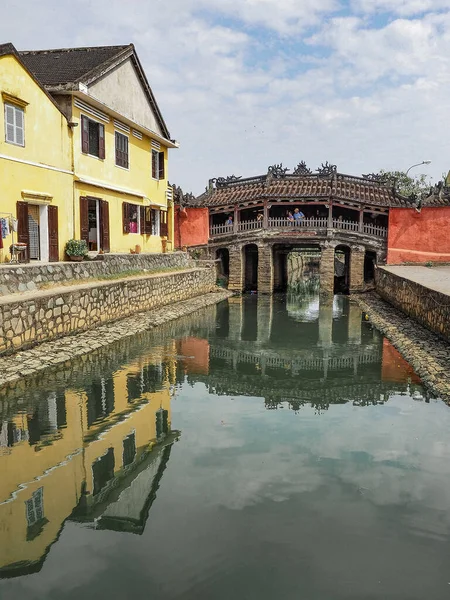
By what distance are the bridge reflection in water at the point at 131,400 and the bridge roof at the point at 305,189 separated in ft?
43.5

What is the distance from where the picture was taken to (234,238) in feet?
98.5

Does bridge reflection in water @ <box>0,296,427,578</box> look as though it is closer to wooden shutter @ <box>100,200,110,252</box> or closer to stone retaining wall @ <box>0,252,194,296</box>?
stone retaining wall @ <box>0,252,194,296</box>

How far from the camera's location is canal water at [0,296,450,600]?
416 centimetres

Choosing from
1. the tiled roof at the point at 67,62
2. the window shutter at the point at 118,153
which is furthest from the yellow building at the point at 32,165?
the window shutter at the point at 118,153

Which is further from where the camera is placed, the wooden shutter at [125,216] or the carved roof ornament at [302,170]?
the carved roof ornament at [302,170]

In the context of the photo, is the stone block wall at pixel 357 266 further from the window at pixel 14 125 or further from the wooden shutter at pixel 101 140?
the window at pixel 14 125

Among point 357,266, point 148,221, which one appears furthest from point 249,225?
point 148,221

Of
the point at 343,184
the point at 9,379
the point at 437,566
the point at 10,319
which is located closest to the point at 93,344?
the point at 10,319

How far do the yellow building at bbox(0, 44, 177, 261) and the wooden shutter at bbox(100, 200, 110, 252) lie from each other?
0.04 meters

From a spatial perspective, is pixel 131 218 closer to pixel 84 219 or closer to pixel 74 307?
pixel 84 219

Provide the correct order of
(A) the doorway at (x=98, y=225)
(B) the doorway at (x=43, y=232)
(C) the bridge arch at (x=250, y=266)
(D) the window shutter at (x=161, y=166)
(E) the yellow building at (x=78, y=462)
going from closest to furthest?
(E) the yellow building at (x=78, y=462), (B) the doorway at (x=43, y=232), (A) the doorway at (x=98, y=225), (D) the window shutter at (x=161, y=166), (C) the bridge arch at (x=250, y=266)

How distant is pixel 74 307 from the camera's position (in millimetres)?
12680

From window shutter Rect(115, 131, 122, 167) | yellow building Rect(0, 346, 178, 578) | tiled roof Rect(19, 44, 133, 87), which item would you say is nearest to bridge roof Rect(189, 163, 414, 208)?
window shutter Rect(115, 131, 122, 167)

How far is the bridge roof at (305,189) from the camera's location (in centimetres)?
2870
